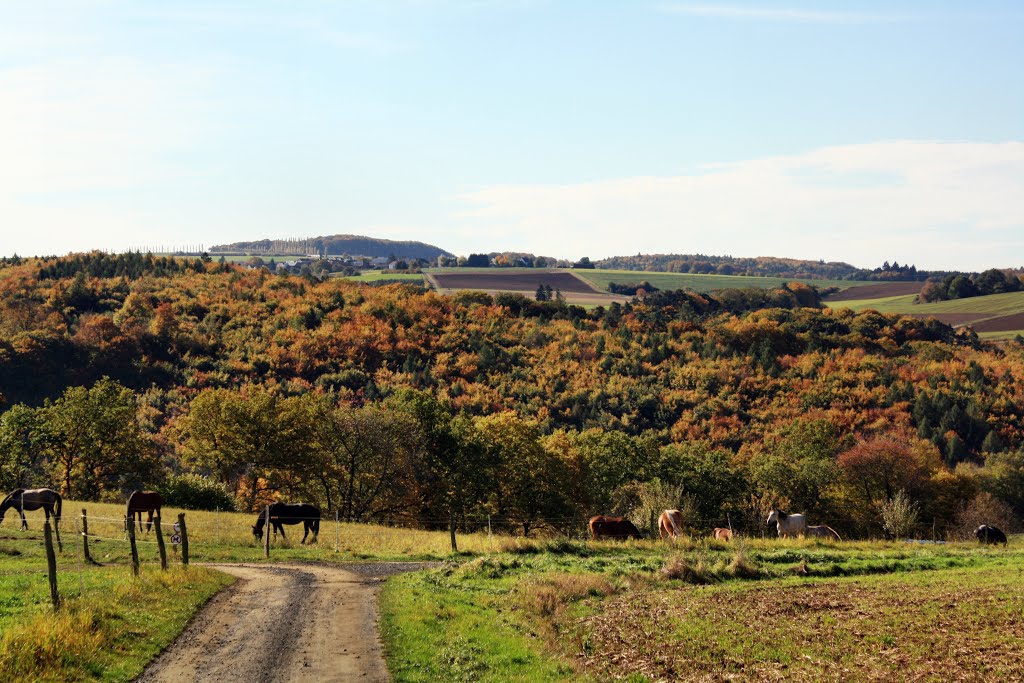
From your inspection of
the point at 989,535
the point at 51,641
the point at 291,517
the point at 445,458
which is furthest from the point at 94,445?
the point at 989,535

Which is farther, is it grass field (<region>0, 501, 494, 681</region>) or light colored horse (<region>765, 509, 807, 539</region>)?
light colored horse (<region>765, 509, 807, 539</region>)

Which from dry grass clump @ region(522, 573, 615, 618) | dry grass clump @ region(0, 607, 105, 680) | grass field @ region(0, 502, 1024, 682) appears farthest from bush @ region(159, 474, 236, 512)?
dry grass clump @ region(0, 607, 105, 680)

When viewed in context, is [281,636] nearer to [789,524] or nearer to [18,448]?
[789,524]

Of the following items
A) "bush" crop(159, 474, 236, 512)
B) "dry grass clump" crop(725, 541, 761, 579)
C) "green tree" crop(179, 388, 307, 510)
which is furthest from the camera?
"green tree" crop(179, 388, 307, 510)

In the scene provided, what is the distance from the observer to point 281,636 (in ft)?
72.9

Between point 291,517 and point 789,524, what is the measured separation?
27.8 m

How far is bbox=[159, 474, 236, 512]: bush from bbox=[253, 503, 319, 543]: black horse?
1780 centimetres

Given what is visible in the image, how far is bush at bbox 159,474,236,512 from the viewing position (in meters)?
62.0

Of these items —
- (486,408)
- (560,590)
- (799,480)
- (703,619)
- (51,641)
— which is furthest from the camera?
(486,408)

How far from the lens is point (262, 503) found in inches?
2963

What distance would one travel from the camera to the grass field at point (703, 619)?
1944cm

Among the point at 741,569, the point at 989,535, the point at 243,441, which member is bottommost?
the point at 989,535

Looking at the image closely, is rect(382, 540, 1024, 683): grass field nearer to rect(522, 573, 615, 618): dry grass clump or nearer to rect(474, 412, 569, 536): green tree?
rect(522, 573, 615, 618): dry grass clump

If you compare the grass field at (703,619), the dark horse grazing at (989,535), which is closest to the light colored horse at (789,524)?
the dark horse grazing at (989,535)
